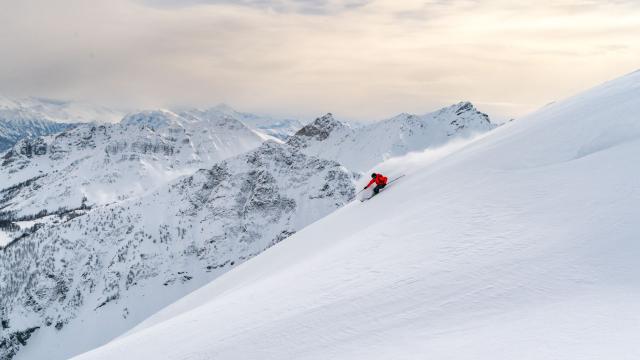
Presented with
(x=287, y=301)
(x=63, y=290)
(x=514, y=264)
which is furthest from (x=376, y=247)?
(x=63, y=290)

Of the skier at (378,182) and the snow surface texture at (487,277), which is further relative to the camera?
the skier at (378,182)

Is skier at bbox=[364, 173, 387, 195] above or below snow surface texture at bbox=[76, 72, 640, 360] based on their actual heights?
above

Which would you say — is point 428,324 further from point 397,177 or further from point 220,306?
point 397,177

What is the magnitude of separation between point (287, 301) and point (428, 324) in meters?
4.56

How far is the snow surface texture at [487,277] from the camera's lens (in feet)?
25.3

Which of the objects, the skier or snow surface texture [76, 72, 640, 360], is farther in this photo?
the skier

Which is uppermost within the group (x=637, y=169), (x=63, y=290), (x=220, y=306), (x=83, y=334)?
(x=637, y=169)

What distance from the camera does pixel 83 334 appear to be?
177 meters

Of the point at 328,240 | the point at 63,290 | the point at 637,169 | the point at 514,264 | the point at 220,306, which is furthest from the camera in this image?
the point at 63,290

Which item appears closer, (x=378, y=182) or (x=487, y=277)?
(x=487, y=277)

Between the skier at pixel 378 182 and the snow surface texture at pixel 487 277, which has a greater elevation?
the skier at pixel 378 182

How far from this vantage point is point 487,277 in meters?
9.72

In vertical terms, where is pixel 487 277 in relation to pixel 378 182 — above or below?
below

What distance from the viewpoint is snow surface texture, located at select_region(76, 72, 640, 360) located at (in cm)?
771
